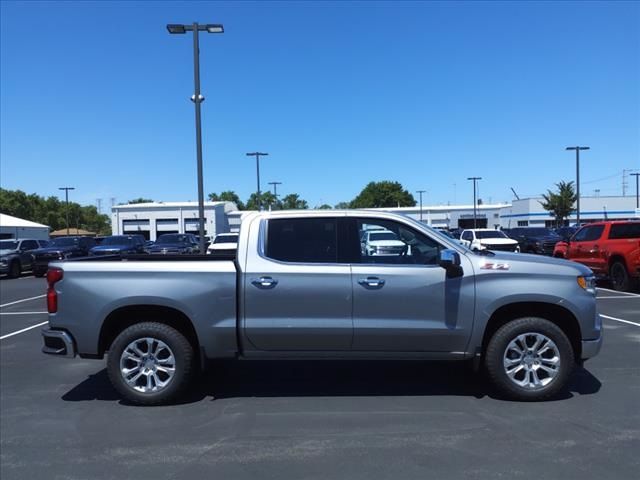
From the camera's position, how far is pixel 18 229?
53.0 metres

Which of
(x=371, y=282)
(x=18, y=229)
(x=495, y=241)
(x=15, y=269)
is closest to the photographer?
(x=371, y=282)

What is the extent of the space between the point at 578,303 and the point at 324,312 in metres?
2.42

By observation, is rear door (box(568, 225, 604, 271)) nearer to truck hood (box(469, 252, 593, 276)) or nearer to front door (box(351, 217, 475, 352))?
truck hood (box(469, 252, 593, 276))

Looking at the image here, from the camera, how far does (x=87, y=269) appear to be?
5.42 metres

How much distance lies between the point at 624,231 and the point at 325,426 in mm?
12414

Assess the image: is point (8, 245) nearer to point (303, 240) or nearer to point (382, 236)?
point (303, 240)

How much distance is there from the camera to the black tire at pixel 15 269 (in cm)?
2419

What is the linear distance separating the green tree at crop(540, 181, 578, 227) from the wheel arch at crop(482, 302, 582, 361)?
215 feet

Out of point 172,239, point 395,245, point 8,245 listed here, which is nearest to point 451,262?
point 395,245

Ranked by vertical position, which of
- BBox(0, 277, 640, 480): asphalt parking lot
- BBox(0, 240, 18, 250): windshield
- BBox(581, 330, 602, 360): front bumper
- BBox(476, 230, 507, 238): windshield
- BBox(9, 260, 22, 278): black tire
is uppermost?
BBox(476, 230, 507, 238): windshield

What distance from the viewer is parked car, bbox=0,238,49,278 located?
23.9 meters

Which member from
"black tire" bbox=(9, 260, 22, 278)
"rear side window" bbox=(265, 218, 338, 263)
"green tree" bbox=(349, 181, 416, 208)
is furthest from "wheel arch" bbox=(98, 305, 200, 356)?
"green tree" bbox=(349, 181, 416, 208)

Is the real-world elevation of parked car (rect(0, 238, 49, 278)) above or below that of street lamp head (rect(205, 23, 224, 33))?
below

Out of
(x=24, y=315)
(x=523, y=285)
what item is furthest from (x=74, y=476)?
(x=24, y=315)
